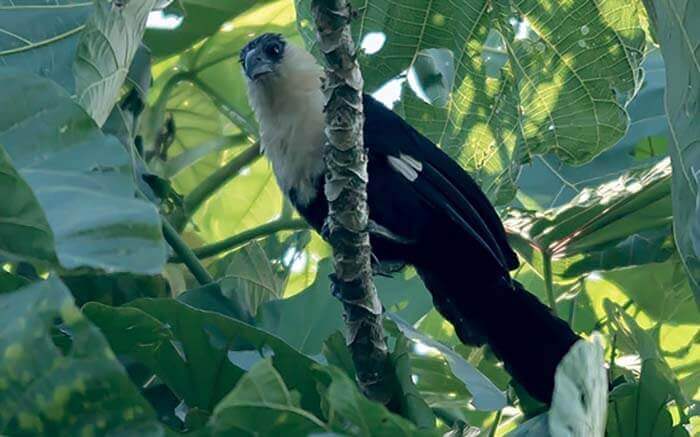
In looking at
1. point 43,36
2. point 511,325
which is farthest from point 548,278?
point 43,36

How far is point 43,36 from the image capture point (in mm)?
2756

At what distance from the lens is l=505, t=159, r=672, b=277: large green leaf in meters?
3.00

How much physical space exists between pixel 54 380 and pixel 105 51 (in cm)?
108

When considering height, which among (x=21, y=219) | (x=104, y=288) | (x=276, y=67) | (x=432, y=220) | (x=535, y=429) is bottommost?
(x=535, y=429)

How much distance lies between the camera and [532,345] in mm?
2910

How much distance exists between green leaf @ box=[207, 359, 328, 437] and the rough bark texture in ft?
1.91

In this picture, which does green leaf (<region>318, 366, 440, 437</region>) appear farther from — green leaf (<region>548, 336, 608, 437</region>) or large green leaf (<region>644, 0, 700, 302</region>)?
large green leaf (<region>644, 0, 700, 302</region>)

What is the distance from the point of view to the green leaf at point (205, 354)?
222 centimetres

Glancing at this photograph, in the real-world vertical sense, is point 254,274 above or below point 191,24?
below

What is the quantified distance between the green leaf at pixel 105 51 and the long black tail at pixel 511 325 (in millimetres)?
923

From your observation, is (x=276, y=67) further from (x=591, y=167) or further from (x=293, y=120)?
(x=591, y=167)

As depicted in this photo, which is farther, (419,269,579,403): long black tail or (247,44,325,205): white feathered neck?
(247,44,325,205): white feathered neck

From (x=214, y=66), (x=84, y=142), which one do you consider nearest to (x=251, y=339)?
(x=84, y=142)

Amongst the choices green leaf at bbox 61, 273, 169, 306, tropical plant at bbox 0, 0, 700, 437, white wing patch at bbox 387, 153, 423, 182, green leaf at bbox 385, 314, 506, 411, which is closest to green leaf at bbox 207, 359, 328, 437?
tropical plant at bbox 0, 0, 700, 437
